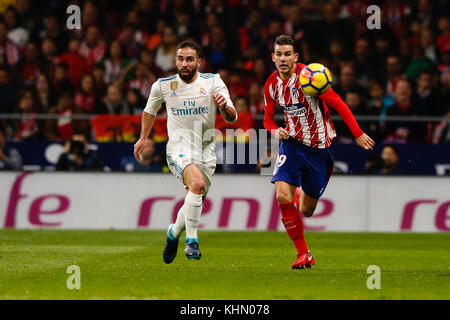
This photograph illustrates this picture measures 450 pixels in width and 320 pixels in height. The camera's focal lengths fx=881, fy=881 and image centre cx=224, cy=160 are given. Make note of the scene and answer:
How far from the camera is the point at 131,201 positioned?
1526cm

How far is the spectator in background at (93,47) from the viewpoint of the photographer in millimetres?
17656

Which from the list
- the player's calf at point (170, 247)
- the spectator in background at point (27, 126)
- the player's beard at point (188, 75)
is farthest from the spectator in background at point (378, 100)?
the player's calf at point (170, 247)

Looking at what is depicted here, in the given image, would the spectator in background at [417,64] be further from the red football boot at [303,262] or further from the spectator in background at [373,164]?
the red football boot at [303,262]

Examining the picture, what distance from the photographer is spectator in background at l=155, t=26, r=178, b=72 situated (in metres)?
17.3

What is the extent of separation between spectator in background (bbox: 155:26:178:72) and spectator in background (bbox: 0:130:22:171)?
3488 millimetres

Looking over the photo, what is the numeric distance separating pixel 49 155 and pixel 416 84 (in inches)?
262

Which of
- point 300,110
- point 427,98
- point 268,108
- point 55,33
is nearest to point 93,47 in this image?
point 55,33

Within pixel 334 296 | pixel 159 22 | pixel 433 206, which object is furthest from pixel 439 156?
pixel 334 296

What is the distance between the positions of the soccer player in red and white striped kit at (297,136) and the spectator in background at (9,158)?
712 cm

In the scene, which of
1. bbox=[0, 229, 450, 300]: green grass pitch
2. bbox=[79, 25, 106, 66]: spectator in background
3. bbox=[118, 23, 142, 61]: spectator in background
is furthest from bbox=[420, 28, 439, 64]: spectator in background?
bbox=[79, 25, 106, 66]: spectator in background

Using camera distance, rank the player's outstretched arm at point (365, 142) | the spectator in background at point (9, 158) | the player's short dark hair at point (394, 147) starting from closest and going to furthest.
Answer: the player's outstretched arm at point (365, 142)
the player's short dark hair at point (394, 147)
the spectator in background at point (9, 158)

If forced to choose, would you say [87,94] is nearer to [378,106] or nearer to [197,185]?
[378,106]

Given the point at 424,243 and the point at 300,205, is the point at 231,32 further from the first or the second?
the point at 300,205

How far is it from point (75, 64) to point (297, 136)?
9116mm
